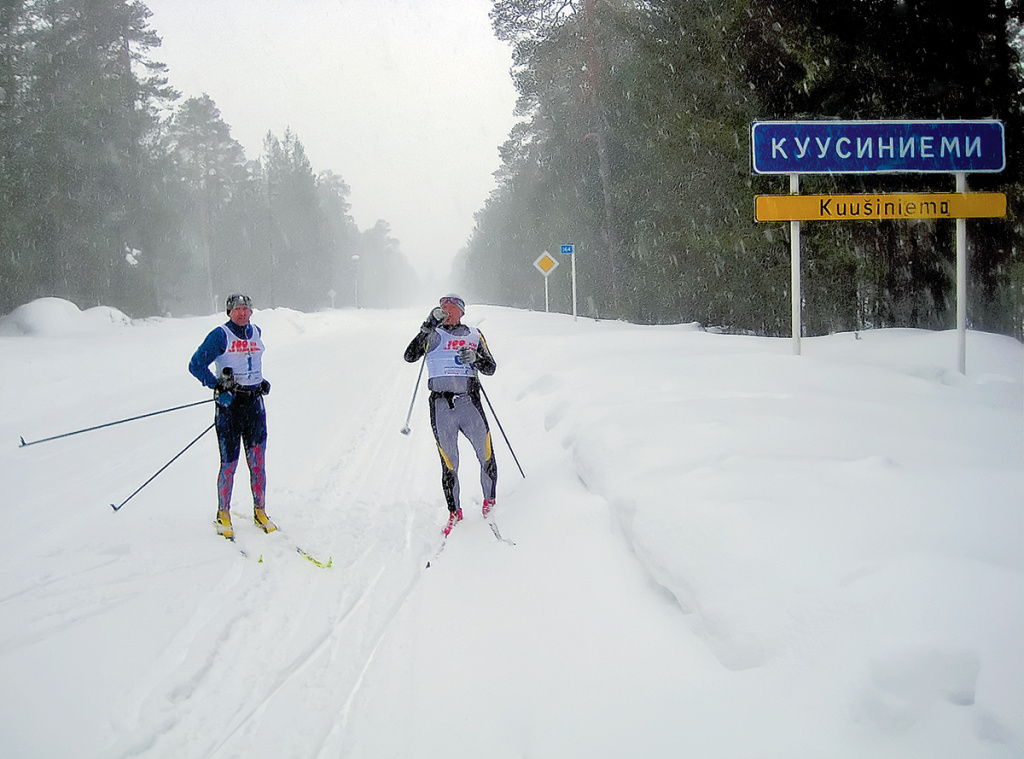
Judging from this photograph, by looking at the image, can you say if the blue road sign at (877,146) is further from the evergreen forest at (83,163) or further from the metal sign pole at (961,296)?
the evergreen forest at (83,163)

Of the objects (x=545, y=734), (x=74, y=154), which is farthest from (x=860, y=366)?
(x=74, y=154)

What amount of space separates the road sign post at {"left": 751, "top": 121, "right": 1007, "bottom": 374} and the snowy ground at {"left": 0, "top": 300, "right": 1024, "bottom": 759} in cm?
194

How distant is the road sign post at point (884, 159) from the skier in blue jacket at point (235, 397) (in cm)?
602

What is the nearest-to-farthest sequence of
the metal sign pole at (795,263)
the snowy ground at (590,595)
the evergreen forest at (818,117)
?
the snowy ground at (590,595) < the metal sign pole at (795,263) < the evergreen forest at (818,117)

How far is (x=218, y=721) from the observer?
115 inches

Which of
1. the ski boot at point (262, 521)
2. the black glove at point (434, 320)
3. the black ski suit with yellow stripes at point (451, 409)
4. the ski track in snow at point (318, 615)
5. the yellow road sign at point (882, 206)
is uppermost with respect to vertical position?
the yellow road sign at point (882, 206)

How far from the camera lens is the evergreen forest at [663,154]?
1048 centimetres

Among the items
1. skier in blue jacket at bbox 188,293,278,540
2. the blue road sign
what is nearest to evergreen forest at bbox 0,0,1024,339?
the blue road sign

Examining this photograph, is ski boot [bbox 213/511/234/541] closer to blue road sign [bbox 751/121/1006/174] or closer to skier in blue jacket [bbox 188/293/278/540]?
skier in blue jacket [bbox 188/293/278/540]

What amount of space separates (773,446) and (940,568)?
179 cm

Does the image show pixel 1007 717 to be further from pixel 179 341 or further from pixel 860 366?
pixel 179 341

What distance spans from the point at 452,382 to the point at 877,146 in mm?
6180

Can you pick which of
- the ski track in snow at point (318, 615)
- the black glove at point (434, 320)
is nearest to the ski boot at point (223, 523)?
the ski track in snow at point (318, 615)

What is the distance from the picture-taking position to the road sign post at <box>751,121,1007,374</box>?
7367 mm
